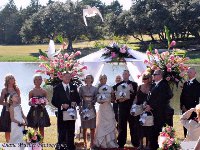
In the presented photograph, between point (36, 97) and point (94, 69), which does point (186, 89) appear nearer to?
point (94, 69)

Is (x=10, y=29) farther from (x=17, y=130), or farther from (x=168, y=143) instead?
(x=168, y=143)

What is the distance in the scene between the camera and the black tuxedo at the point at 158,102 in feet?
26.0

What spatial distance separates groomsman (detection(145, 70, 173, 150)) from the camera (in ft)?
26.0

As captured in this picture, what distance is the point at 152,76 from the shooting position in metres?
8.52

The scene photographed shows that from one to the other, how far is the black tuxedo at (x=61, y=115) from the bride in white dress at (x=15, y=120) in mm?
702

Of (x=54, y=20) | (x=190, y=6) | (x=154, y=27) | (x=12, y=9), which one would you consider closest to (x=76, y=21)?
(x=54, y=20)

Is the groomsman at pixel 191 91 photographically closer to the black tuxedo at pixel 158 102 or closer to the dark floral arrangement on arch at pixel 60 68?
the black tuxedo at pixel 158 102

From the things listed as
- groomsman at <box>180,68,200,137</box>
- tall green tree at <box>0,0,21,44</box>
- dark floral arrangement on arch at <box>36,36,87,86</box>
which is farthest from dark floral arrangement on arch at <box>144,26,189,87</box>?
tall green tree at <box>0,0,21,44</box>

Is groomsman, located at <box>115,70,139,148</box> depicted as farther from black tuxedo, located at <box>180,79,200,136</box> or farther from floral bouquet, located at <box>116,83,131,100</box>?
black tuxedo, located at <box>180,79,200,136</box>

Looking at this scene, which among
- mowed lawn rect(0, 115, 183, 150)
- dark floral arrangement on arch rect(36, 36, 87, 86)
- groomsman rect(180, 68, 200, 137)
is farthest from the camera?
mowed lawn rect(0, 115, 183, 150)

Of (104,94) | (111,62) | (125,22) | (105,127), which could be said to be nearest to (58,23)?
(125,22)

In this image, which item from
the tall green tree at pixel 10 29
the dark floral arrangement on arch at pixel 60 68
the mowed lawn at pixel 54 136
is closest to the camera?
the dark floral arrangement on arch at pixel 60 68

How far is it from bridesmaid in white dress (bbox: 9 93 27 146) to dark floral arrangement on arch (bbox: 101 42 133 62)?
95.8 inches

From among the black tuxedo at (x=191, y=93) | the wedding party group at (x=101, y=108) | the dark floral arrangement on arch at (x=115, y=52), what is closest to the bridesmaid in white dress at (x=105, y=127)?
the wedding party group at (x=101, y=108)
